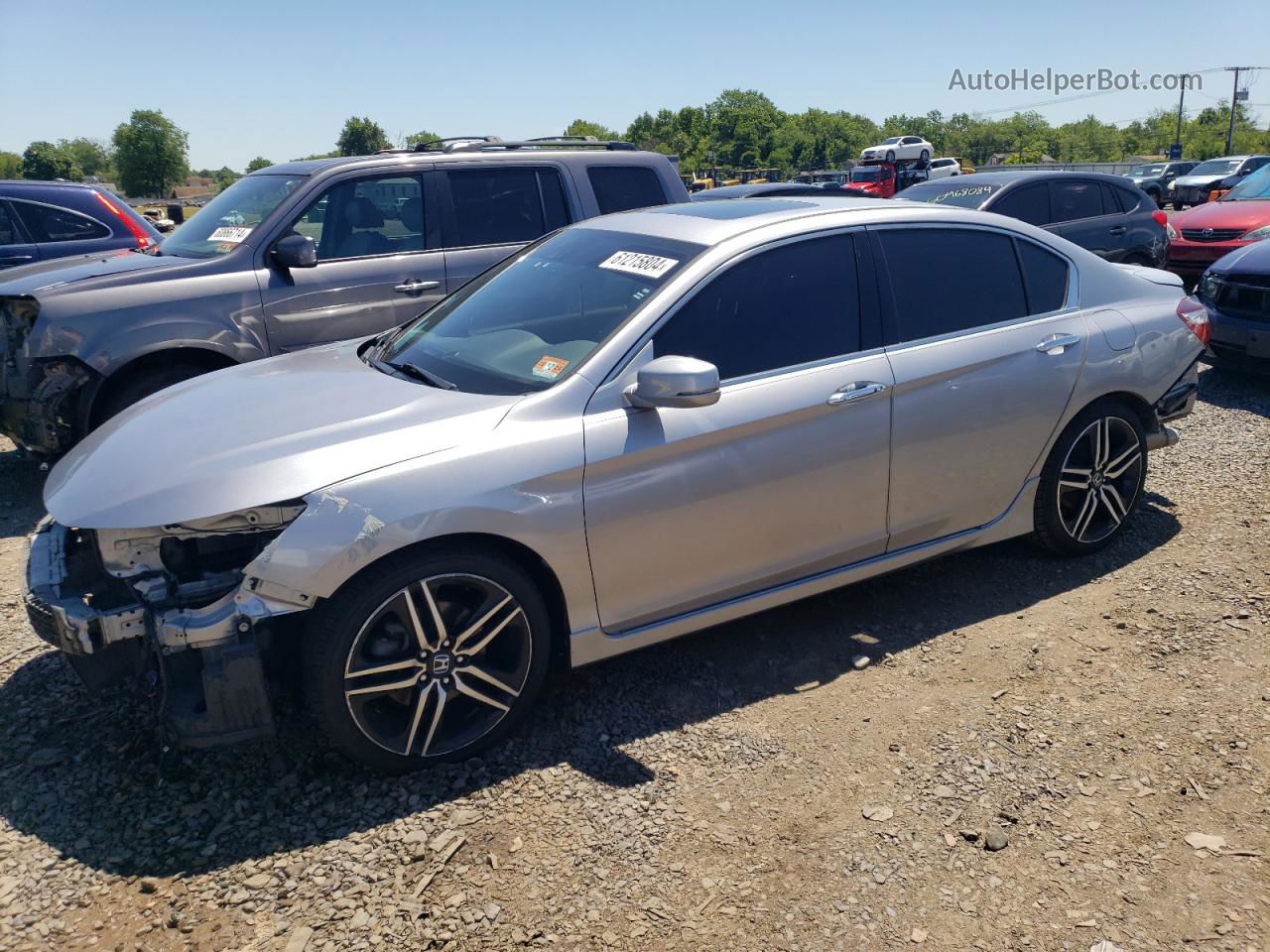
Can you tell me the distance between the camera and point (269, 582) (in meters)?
2.90

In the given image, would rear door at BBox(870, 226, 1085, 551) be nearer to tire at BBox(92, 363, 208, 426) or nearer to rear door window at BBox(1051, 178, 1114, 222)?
tire at BBox(92, 363, 208, 426)

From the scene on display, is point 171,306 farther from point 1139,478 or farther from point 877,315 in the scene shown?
point 1139,478

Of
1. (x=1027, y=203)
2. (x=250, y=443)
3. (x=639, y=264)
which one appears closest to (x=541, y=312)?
(x=639, y=264)

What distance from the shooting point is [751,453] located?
3582 millimetres

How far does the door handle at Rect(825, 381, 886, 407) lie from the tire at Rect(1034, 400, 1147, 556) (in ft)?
3.84

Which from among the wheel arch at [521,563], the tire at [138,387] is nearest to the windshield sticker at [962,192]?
the tire at [138,387]

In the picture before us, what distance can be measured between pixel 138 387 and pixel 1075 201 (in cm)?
896

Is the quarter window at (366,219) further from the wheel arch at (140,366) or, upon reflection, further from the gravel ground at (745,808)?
the gravel ground at (745,808)

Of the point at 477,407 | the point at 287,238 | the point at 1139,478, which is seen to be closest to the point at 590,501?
the point at 477,407

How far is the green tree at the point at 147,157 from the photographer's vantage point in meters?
107

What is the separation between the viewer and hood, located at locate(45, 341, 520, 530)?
2980 mm

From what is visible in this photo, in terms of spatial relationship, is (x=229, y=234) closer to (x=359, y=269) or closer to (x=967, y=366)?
(x=359, y=269)

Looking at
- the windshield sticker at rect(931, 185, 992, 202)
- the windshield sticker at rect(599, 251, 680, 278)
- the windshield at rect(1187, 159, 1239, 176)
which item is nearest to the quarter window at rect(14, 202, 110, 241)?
the windshield sticker at rect(599, 251, 680, 278)

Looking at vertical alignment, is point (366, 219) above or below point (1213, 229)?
above
